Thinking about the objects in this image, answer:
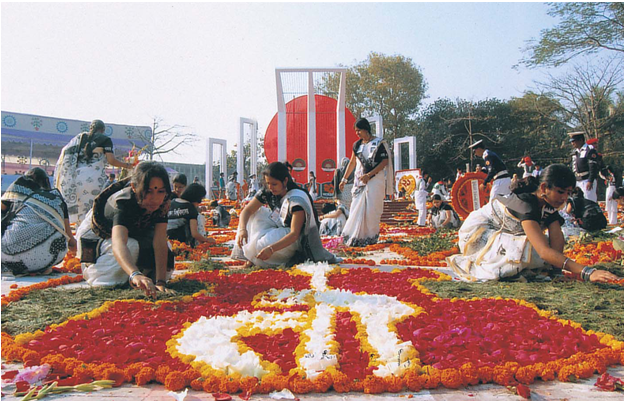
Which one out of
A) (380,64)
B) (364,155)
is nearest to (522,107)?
(380,64)

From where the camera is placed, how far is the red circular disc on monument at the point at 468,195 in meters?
10.4

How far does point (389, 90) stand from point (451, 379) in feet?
131

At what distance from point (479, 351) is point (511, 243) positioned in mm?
2081

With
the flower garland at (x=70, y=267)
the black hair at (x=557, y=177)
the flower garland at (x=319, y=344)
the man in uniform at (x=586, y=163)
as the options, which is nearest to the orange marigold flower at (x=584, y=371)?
the flower garland at (x=319, y=344)

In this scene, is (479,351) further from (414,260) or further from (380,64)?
(380,64)

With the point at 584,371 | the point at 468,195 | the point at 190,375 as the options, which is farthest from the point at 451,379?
the point at 468,195

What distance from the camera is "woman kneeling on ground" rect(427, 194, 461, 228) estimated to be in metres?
10.9

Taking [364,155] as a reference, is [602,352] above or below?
below

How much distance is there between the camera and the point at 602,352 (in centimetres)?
233

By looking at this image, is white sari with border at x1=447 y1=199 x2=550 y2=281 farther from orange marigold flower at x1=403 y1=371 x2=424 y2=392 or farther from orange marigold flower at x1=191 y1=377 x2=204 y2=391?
orange marigold flower at x1=191 y1=377 x2=204 y2=391

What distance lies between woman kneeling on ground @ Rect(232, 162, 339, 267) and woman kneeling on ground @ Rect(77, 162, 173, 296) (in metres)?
1.28

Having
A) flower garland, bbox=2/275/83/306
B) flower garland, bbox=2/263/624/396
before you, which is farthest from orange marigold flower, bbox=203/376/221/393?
flower garland, bbox=2/275/83/306

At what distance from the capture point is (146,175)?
353 centimetres

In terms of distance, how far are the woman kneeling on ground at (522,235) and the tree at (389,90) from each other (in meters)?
36.4
